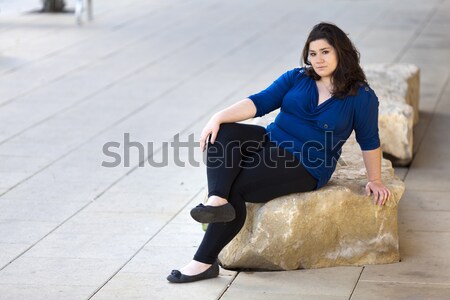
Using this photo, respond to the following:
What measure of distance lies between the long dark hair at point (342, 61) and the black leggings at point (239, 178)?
1.48 feet

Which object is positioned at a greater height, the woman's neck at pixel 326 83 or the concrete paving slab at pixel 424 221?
the woman's neck at pixel 326 83

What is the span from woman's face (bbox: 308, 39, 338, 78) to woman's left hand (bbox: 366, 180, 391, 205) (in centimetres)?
64

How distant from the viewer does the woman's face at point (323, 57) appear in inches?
209

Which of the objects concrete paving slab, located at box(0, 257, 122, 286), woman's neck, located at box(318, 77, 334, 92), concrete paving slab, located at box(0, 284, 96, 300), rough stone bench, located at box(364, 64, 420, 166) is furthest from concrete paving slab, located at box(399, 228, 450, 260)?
concrete paving slab, located at box(0, 284, 96, 300)

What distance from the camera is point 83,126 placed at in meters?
8.83

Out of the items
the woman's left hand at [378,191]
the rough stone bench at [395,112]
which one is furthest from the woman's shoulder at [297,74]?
the rough stone bench at [395,112]

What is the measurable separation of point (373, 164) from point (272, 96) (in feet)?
2.15

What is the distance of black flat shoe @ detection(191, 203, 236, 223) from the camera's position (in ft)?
16.5

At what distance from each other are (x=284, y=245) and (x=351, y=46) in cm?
112

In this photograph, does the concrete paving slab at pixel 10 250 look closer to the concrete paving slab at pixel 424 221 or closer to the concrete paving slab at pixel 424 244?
the concrete paving slab at pixel 424 244

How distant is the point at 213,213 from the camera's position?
199 inches

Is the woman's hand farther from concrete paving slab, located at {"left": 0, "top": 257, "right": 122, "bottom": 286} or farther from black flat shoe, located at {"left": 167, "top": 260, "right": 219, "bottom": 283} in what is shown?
concrete paving slab, located at {"left": 0, "top": 257, "right": 122, "bottom": 286}

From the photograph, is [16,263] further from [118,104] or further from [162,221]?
[118,104]

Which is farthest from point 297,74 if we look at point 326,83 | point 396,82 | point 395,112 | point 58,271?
point 396,82
